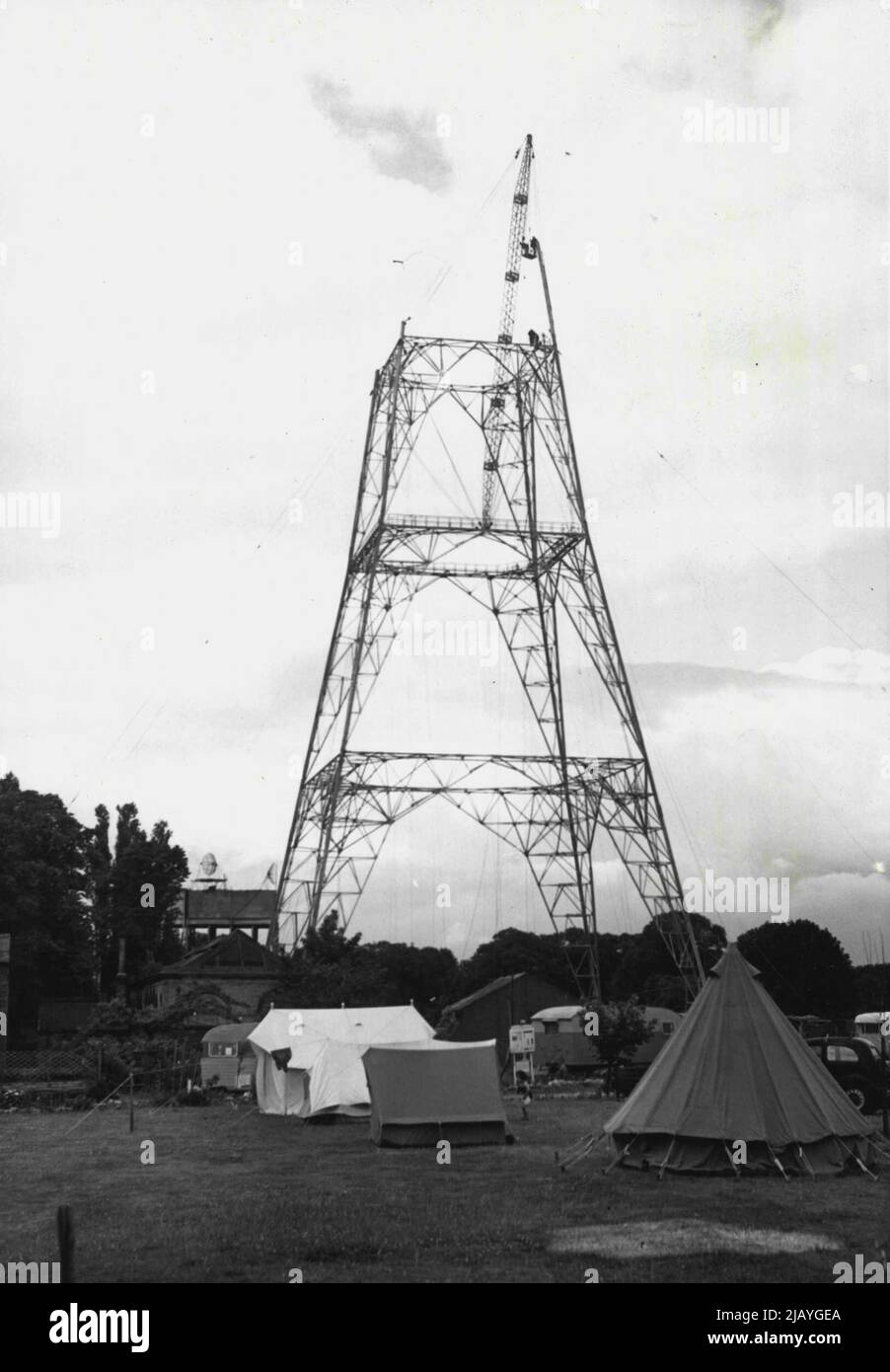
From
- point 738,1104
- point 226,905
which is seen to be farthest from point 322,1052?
point 226,905

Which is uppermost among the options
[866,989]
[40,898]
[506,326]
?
[506,326]

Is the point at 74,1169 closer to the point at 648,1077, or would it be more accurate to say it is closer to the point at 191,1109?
the point at 648,1077

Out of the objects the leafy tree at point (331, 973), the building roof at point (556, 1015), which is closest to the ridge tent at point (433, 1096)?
the leafy tree at point (331, 973)

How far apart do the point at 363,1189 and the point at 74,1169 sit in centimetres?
518

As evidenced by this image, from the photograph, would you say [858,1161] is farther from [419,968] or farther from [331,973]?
[419,968]

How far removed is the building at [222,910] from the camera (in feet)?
249

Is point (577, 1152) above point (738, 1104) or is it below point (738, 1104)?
below

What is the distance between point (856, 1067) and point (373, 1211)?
615 inches

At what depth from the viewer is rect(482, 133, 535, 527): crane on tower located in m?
50.2

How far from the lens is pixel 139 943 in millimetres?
70188

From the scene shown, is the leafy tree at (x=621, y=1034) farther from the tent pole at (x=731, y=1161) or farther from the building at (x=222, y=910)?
the building at (x=222, y=910)

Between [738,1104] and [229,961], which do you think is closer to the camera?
[738,1104]
